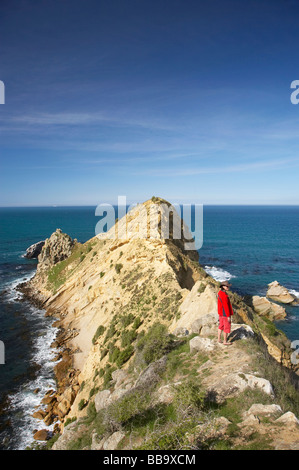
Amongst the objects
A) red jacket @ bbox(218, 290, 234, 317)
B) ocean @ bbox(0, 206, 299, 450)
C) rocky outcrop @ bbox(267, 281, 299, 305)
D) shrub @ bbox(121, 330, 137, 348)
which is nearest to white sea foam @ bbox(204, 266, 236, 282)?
ocean @ bbox(0, 206, 299, 450)

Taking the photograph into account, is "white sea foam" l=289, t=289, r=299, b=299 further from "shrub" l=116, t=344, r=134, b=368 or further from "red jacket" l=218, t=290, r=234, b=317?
"red jacket" l=218, t=290, r=234, b=317

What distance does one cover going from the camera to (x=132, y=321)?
87.2ft

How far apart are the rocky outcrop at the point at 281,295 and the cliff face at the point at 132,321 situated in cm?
2086

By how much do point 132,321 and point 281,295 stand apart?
1471 inches

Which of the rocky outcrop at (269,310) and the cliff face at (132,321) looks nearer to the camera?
the cliff face at (132,321)

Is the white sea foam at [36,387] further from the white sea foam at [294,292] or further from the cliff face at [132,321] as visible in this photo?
the white sea foam at [294,292]

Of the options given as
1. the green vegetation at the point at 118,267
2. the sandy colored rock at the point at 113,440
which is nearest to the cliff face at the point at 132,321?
the sandy colored rock at the point at 113,440

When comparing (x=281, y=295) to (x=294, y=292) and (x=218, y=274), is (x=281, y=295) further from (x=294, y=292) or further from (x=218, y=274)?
(x=218, y=274)

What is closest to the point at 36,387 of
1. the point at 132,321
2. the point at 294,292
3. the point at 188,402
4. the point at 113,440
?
the point at 132,321

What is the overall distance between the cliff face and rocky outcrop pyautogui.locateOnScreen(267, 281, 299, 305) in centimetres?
2086

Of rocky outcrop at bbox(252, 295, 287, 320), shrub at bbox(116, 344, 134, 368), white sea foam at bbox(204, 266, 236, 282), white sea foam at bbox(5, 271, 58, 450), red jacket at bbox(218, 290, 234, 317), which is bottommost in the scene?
white sea foam at bbox(5, 271, 58, 450)

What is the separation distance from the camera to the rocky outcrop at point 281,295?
163 feet

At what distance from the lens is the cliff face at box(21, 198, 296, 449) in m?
12.9

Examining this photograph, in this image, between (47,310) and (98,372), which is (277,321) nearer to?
(98,372)
